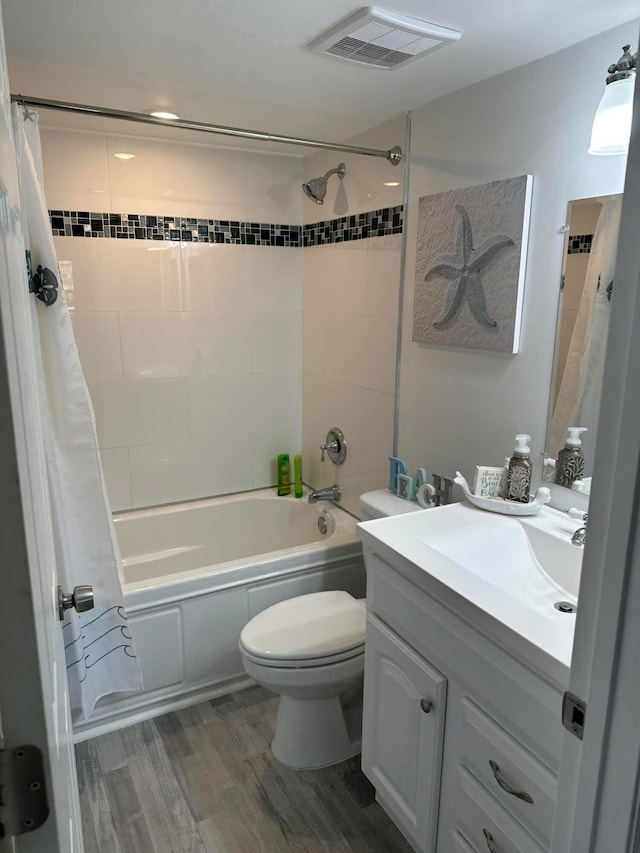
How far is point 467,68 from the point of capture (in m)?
1.73

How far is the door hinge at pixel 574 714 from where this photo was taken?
0.78m

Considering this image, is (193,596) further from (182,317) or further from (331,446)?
(182,317)

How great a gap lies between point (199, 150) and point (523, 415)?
1909mm

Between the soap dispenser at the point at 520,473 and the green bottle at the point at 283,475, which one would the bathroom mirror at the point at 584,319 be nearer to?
the soap dispenser at the point at 520,473

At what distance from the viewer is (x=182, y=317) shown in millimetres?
2768

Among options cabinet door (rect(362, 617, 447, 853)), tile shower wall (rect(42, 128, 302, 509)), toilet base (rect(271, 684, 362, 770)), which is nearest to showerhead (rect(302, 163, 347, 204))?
tile shower wall (rect(42, 128, 302, 509))

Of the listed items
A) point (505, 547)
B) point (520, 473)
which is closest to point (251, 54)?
point (520, 473)

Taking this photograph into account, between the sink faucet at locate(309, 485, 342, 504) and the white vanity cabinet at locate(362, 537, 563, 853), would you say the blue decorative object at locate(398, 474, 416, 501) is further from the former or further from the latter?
the sink faucet at locate(309, 485, 342, 504)

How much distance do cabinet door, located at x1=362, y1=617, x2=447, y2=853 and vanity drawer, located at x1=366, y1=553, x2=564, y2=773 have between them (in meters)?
0.05

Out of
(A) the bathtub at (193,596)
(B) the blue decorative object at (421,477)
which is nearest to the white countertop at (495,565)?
(B) the blue decorative object at (421,477)

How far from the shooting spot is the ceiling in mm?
1388

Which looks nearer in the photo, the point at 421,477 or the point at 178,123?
the point at 178,123

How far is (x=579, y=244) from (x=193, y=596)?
68.4 inches

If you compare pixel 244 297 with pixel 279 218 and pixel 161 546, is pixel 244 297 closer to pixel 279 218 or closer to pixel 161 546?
pixel 279 218
